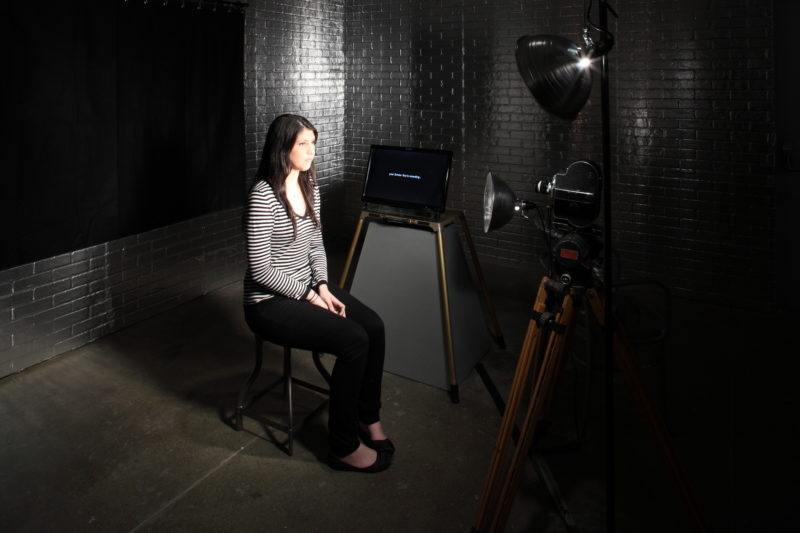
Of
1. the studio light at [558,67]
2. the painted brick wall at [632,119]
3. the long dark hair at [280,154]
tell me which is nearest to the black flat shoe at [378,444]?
the long dark hair at [280,154]

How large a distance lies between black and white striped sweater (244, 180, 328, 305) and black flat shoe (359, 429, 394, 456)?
613mm

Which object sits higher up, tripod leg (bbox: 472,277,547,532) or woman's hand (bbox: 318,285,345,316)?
woman's hand (bbox: 318,285,345,316)

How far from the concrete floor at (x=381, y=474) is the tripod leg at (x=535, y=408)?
227 millimetres

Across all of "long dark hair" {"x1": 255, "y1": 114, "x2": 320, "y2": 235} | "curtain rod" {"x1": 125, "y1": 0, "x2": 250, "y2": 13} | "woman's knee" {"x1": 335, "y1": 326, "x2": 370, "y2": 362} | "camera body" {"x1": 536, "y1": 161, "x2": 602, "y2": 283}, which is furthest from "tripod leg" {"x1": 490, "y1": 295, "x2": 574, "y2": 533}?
"curtain rod" {"x1": 125, "y1": 0, "x2": 250, "y2": 13}

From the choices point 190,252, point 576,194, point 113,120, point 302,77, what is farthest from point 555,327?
point 302,77

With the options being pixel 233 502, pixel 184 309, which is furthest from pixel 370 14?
pixel 233 502

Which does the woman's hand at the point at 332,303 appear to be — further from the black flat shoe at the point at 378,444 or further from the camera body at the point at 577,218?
the camera body at the point at 577,218

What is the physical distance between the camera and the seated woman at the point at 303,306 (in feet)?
7.85

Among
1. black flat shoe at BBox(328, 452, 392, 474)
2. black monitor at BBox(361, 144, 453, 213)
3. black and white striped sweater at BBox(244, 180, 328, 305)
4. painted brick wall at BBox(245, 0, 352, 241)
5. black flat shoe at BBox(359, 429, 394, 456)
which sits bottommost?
black flat shoe at BBox(328, 452, 392, 474)

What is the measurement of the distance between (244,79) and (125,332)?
6.22 feet

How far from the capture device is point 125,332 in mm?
3773

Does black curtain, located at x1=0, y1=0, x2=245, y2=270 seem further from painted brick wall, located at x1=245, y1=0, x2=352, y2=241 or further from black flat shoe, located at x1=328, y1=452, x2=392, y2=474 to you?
black flat shoe, located at x1=328, y1=452, x2=392, y2=474

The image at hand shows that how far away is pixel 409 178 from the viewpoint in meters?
3.17

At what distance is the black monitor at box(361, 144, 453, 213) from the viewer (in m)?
3.09
